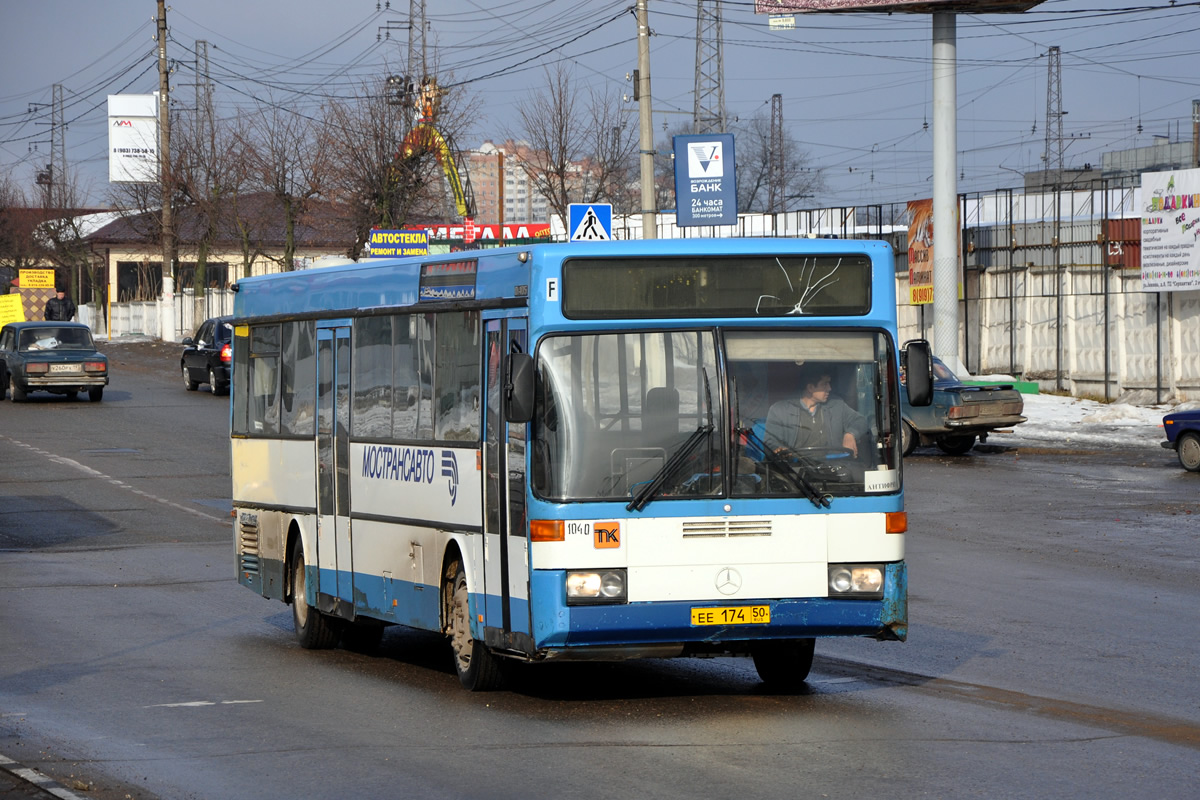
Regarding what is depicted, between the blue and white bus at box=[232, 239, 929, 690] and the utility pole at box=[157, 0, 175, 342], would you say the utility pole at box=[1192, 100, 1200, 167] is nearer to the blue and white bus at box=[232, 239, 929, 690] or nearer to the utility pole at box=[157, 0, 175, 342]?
the utility pole at box=[157, 0, 175, 342]

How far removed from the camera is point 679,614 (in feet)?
28.3

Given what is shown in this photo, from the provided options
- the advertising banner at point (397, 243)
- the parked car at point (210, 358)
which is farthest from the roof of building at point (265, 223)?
the parked car at point (210, 358)

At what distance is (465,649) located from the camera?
9773 mm

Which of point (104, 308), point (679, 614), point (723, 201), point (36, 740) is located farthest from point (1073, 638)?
point (104, 308)

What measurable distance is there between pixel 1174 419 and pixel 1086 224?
14.2 m

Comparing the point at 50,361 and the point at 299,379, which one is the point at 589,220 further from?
the point at 50,361

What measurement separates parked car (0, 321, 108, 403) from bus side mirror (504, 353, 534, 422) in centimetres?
3071

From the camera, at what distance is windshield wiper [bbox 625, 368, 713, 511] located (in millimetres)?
8586

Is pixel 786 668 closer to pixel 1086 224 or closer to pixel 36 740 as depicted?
pixel 36 740

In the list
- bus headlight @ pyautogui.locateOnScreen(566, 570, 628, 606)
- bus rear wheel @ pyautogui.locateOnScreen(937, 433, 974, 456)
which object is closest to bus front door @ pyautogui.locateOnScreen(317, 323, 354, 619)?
bus headlight @ pyautogui.locateOnScreen(566, 570, 628, 606)

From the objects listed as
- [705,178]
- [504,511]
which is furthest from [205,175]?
[504,511]

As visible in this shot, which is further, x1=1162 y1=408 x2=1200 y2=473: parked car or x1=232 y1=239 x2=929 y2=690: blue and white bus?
x1=1162 y1=408 x2=1200 y2=473: parked car

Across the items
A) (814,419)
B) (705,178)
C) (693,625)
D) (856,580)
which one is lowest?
(693,625)

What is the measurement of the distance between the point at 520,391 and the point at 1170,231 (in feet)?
88.0
